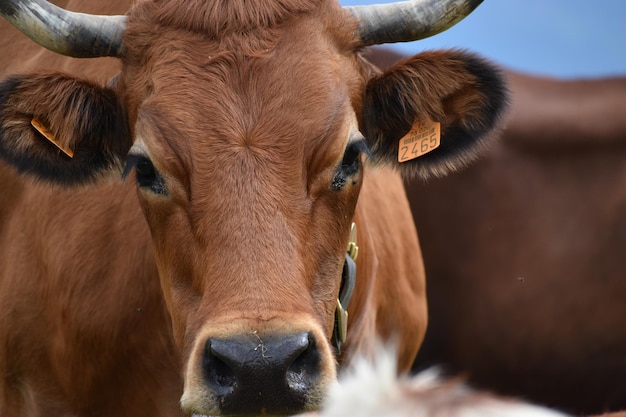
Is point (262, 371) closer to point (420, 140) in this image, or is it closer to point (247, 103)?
point (247, 103)

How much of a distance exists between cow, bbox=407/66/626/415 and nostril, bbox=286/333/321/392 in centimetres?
393

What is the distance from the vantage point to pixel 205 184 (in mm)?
3635

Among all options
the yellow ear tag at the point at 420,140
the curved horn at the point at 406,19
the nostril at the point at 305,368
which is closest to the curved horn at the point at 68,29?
the curved horn at the point at 406,19

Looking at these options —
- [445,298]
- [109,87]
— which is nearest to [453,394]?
[109,87]

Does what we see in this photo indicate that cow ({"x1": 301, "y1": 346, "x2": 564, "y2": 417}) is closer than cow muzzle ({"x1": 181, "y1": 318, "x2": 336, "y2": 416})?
Yes

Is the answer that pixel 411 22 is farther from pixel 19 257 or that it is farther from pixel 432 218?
pixel 432 218

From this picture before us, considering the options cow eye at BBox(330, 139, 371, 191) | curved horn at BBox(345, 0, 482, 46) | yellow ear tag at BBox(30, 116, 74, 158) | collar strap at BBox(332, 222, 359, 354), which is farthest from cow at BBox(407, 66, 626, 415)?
yellow ear tag at BBox(30, 116, 74, 158)

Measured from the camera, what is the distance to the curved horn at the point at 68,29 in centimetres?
398

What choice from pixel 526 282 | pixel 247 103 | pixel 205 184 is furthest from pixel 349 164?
pixel 526 282

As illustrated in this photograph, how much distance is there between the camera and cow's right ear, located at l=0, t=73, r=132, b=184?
4.06 metres

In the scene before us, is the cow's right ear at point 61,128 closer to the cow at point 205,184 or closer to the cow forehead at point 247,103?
the cow at point 205,184

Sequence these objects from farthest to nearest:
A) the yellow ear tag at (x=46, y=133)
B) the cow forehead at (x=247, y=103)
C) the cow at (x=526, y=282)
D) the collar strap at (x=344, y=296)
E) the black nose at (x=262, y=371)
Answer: the cow at (x=526, y=282) → the collar strap at (x=344, y=296) → the yellow ear tag at (x=46, y=133) → the cow forehead at (x=247, y=103) → the black nose at (x=262, y=371)

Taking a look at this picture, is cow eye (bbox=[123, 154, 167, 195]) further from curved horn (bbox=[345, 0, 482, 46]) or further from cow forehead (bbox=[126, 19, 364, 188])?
curved horn (bbox=[345, 0, 482, 46])

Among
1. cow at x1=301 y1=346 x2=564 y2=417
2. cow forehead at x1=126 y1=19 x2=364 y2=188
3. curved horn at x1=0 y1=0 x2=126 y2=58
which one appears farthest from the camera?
curved horn at x1=0 y1=0 x2=126 y2=58
